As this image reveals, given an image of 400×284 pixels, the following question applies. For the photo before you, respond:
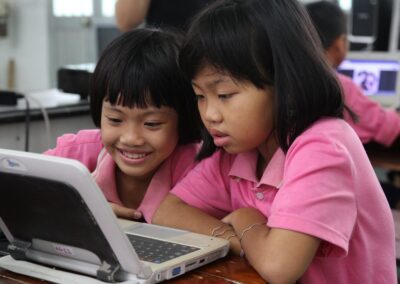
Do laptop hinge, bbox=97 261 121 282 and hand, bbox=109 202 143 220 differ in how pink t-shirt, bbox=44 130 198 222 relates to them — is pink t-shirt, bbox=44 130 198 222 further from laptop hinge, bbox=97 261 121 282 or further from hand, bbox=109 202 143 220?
laptop hinge, bbox=97 261 121 282

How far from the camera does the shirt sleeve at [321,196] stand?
87 cm

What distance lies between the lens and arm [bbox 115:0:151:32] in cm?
213

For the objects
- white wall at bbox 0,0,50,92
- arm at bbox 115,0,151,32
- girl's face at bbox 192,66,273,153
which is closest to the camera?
girl's face at bbox 192,66,273,153

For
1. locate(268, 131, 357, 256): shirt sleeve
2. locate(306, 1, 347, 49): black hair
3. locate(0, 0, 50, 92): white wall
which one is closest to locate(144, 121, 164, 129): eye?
locate(268, 131, 357, 256): shirt sleeve

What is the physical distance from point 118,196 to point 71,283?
50 centimetres

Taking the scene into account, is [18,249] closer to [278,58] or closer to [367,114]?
[278,58]

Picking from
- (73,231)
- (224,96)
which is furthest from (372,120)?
(73,231)

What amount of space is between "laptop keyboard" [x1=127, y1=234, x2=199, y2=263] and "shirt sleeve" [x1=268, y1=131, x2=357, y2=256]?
132mm

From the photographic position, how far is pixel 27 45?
5160mm

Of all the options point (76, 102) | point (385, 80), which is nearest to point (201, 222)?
point (76, 102)

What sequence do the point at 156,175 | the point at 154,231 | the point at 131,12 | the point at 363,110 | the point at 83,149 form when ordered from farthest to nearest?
1. the point at 363,110
2. the point at 131,12
3. the point at 83,149
4. the point at 156,175
5. the point at 154,231

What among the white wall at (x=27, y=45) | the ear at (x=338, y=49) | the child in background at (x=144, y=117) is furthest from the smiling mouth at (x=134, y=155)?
the white wall at (x=27, y=45)

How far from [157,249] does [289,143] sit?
0.26 m

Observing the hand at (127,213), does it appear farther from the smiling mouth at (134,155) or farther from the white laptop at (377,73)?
the white laptop at (377,73)
